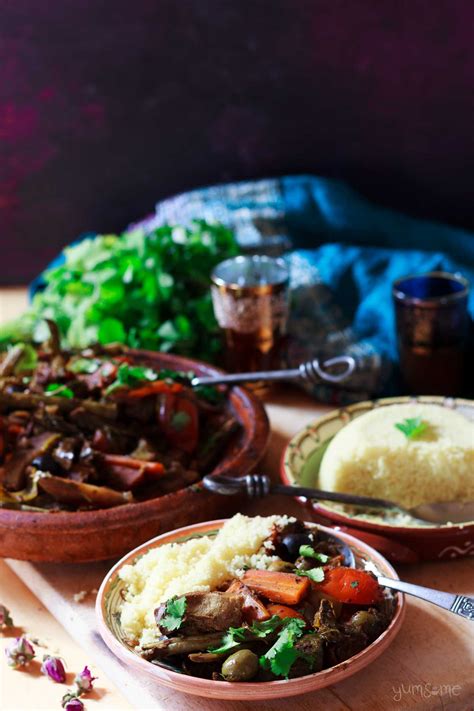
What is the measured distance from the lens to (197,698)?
1774 mm

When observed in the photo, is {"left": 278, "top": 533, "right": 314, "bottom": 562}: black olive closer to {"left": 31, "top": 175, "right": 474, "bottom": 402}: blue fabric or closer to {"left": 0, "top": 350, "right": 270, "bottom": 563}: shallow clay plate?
{"left": 0, "top": 350, "right": 270, "bottom": 563}: shallow clay plate

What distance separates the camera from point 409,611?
2.00 m

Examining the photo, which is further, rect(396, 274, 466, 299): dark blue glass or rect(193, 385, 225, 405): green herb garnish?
rect(396, 274, 466, 299): dark blue glass

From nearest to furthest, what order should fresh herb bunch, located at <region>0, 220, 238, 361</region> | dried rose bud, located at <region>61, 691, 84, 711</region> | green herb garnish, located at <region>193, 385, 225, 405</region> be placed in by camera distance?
dried rose bud, located at <region>61, 691, 84, 711</region> → green herb garnish, located at <region>193, 385, 225, 405</region> → fresh herb bunch, located at <region>0, 220, 238, 361</region>

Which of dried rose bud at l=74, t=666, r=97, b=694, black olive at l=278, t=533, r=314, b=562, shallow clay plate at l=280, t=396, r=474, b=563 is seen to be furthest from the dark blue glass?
dried rose bud at l=74, t=666, r=97, b=694

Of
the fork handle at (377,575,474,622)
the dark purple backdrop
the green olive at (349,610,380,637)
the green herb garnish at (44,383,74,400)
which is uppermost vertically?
the dark purple backdrop

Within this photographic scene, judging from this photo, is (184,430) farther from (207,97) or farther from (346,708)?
(207,97)

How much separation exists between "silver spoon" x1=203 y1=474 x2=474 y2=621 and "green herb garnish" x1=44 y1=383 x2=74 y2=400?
21.2 inches

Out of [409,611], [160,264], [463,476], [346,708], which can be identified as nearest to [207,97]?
[160,264]

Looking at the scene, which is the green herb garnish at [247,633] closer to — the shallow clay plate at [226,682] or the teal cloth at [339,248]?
the shallow clay plate at [226,682]

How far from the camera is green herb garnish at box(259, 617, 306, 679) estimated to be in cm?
159

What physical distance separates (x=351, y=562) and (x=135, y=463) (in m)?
0.65

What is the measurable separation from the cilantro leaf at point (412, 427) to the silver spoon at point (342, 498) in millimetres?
197

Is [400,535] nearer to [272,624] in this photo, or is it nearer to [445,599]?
[445,599]
